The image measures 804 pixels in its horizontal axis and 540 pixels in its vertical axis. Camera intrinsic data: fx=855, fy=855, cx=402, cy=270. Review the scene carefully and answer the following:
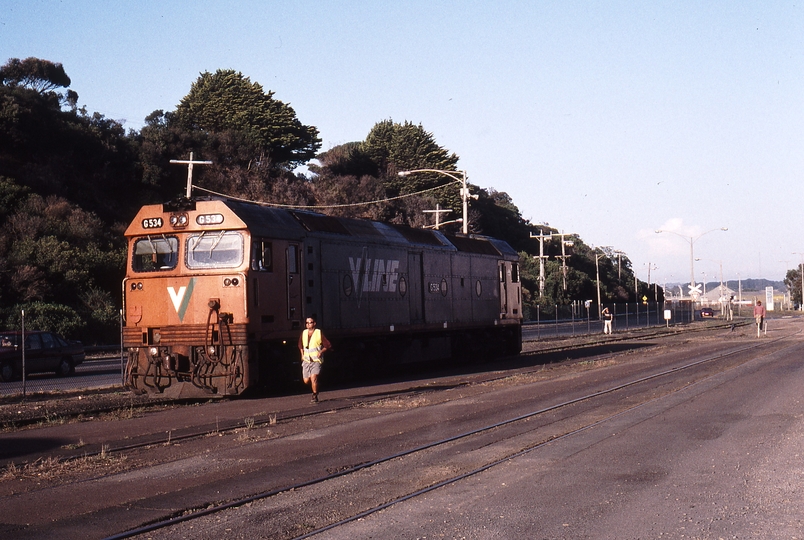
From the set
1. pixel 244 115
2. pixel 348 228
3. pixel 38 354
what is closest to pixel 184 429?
pixel 348 228

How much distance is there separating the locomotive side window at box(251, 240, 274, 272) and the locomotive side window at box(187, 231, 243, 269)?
26 centimetres

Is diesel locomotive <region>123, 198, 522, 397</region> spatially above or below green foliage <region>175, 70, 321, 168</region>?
below

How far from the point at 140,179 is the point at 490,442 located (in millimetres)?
53853

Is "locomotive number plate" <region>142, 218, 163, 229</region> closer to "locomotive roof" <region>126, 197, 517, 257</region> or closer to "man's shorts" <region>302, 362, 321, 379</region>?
"locomotive roof" <region>126, 197, 517, 257</region>

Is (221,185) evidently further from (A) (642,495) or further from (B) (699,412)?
(A) (642,495)

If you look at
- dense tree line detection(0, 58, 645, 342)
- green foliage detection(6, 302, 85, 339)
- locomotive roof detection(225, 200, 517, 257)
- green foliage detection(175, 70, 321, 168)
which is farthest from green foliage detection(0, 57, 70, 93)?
locomotive roof detection(225, 200, 517, 257)

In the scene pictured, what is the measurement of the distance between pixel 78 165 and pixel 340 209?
21.7 meters

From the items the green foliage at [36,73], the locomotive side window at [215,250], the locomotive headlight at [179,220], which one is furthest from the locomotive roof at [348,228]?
the green foliage at [36,73]

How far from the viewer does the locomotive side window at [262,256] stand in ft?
57.4

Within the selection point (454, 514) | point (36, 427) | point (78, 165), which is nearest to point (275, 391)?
point (36, 427)

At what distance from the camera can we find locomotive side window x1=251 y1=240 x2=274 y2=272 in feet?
57.4

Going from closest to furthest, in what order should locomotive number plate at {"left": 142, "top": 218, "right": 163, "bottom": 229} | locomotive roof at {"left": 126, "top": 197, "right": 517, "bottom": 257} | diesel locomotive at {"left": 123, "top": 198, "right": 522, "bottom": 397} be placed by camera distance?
diesel locomotive at {"left": 123, "top": 198, "right": 522, "bottom": 397}, locomotive roof at {"left": 126, "top": 197, "right": 517, "bottom": 257}, locomotive number plate at {"left": 142, "top": 218, "right": 163, "bottom": 229}

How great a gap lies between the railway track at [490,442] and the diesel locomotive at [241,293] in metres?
6.08

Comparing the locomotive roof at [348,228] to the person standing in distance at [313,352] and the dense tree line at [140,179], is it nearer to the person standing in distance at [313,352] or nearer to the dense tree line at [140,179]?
the person standing in distance at [313,352]
